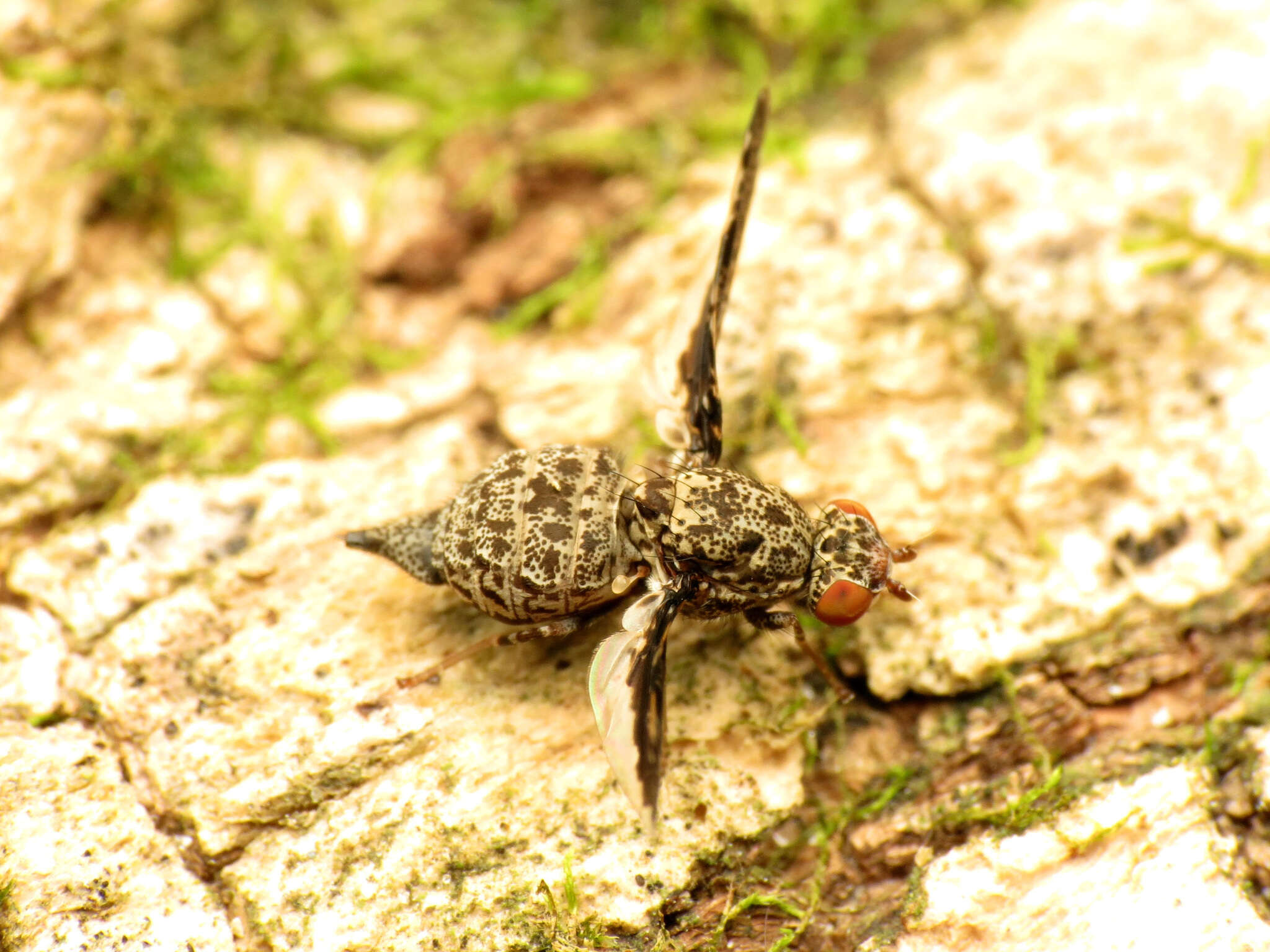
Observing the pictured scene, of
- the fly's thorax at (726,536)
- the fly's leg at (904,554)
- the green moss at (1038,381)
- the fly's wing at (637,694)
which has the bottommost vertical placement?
the fly's wing at (637,694)

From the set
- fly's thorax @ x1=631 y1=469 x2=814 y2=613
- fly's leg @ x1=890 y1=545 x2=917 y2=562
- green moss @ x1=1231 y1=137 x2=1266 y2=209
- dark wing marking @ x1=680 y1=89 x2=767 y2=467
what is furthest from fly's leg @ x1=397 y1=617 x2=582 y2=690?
green moss @ x1=1231 y1=137 x2=1266 y2=209

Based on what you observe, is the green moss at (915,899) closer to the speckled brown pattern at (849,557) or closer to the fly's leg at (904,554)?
the speckled brown pattern at (849,557)

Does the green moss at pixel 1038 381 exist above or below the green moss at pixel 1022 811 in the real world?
above

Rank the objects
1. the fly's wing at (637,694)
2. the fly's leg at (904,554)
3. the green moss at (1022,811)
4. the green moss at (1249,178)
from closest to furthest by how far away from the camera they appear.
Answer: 1. the fly's wing at (637,694)
2. the green moss at (1022,811)
3. the fly's leg at (904,554)
4. the green moss at (1249,178)

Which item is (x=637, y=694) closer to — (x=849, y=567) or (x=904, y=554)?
(x=849, y=567)

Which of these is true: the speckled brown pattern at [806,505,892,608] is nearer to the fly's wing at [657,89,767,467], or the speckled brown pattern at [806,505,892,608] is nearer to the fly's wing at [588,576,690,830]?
the fly's wing at [588,576,690,830]

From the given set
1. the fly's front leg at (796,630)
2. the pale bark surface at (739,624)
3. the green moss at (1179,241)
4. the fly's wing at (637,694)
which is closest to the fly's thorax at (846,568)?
the fly's front leg at (796,630)

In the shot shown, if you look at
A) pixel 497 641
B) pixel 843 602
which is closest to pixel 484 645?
pixel 497 641
